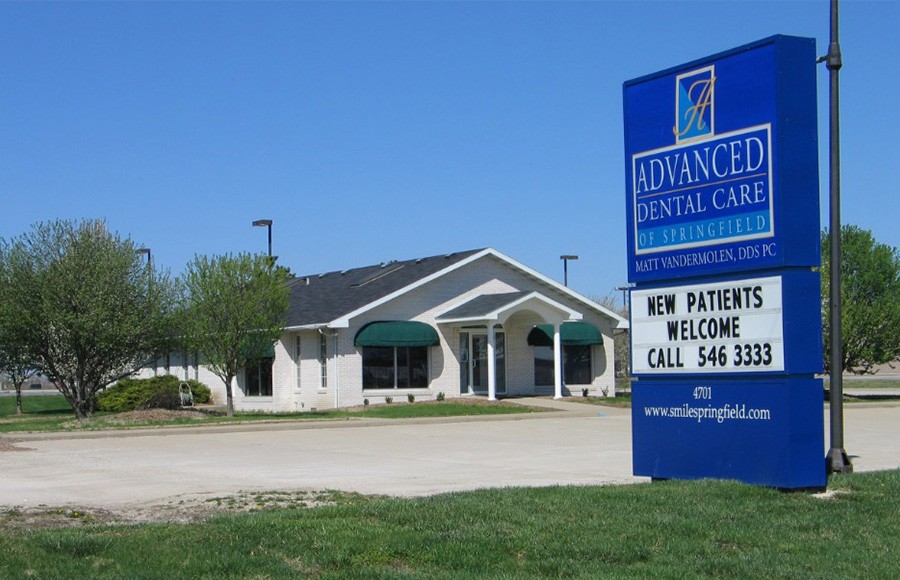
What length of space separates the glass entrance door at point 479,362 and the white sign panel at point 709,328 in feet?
92.0

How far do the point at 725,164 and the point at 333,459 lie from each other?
9.75m

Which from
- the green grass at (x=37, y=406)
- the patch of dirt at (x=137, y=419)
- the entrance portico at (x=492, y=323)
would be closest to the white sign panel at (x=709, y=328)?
the patch of dirt at (x=137, y=419)

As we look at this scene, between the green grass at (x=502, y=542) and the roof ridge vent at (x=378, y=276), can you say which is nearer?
the green grass at (x=502, y=542)

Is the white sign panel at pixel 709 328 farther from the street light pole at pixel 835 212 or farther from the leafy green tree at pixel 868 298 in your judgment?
the leafy green tree at pixel 868 298

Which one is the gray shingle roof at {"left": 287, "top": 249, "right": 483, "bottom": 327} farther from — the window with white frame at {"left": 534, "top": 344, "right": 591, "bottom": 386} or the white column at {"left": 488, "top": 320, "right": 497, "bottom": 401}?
the window with white frame at {"left": 534, "top": 344, "right": 591, "bottom": 386}

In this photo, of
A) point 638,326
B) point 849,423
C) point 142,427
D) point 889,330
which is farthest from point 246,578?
point 889,330

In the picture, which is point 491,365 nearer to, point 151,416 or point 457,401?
point 457,401

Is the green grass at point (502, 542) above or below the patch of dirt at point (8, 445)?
above

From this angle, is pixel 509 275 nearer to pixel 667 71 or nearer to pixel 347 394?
pixel 347 394

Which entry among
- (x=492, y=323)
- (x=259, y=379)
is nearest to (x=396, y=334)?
(x=492, y=323)

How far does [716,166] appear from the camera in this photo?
41.2 ft

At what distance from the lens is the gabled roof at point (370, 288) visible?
39656 millimetres

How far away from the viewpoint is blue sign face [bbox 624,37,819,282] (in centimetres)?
1194

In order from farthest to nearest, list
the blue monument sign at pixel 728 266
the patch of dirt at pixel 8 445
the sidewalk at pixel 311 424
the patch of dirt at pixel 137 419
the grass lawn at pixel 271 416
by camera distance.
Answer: the patch of dirt at pixel 137 419 < the grass lawn at pixel 271 416 < the sidewalk at pixel 311 424 < the patch of dirt at pixel 8 445 < the blue monument sign at pixel 728 266
